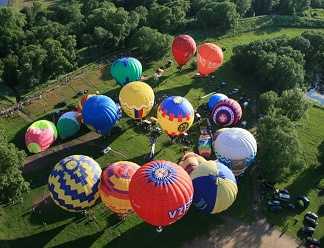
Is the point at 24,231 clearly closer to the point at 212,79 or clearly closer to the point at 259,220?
the point at 259,220

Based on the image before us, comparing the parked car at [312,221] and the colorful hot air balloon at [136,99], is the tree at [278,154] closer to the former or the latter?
the parked car at [312,221]

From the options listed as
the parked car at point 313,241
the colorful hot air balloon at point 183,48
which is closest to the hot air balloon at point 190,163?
the parked car at point 313,241

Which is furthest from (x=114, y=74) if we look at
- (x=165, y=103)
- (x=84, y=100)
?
(x=165, y=103)

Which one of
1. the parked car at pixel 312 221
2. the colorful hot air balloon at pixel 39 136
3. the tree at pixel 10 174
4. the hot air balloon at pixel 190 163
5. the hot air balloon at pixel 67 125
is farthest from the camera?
the hot air balloon at pixel 67 125

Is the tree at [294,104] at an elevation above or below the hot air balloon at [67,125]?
above

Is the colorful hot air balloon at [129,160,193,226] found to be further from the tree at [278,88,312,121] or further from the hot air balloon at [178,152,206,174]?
the tree at [278,88,312,121]

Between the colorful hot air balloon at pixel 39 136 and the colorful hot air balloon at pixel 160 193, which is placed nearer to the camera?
the colorful hot air balloon at pixel 160 193
